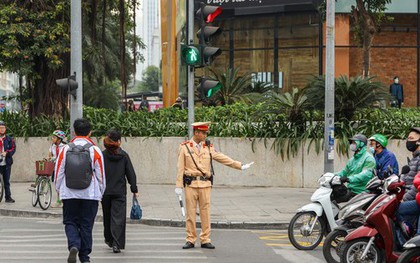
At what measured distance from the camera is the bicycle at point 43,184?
59.3 ft

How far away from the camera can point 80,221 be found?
35.9 ft

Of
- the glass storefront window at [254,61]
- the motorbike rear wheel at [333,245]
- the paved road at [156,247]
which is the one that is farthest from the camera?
the glass storefront window at [254,61]

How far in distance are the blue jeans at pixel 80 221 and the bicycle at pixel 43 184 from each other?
287 inches

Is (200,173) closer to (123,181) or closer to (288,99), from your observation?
(123,181)

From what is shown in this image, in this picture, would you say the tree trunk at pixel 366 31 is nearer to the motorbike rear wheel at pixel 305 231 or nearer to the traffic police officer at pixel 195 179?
the motorbike rear wheel at pixel 305 231

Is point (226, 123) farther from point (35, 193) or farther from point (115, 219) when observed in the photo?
point (115, 219)

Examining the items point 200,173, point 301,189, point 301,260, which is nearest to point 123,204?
point 200,173

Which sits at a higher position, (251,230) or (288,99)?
(288,99)

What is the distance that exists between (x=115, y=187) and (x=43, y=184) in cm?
609

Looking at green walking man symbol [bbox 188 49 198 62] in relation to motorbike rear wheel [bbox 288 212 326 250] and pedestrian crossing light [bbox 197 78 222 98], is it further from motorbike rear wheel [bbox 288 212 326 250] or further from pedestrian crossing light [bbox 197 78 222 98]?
motorbike rear wheel [bbox 288 212 326 250]

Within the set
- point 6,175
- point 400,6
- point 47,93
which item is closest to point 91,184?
point 6,175

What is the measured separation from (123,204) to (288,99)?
10.4 meters

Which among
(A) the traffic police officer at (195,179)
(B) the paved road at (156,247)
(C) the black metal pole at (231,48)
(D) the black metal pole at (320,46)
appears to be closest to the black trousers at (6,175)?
(B) the paved road at (156,247)

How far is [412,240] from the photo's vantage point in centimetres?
967
